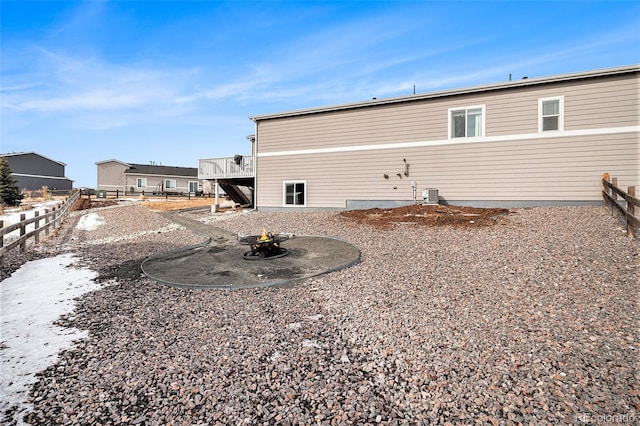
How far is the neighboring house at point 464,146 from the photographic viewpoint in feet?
35.9

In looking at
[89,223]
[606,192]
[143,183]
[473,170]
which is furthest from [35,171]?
[606,192]

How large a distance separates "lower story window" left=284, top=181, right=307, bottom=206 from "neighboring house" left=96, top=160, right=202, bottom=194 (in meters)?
32.3

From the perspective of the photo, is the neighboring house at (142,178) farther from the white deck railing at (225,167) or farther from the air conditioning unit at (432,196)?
the air conditioning unit at (432,196)

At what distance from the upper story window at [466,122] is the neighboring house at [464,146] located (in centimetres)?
4

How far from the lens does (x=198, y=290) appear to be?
5684mm

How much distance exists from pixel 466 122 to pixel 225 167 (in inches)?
515

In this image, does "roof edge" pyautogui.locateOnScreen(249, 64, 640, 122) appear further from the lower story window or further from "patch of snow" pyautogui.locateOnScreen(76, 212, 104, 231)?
"patch of snow" pyautogui.locateOnScreen(76, 212, 104, 231)

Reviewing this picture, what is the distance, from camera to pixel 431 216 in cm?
1061

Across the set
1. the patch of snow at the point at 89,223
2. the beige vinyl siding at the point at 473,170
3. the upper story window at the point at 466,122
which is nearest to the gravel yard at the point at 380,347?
the beige vinyl siding at the point at 473,170

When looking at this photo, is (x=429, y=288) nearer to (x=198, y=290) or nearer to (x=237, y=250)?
(x=198, y=290)

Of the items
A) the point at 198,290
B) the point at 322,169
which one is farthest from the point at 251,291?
the point at 322,169

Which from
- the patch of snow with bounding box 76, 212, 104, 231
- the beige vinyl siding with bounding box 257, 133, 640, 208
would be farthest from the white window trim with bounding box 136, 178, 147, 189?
the beige vinyl siding with bounding box 257, 133, 640, 208

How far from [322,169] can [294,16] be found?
6.67 metres

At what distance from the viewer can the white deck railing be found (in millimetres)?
17688
